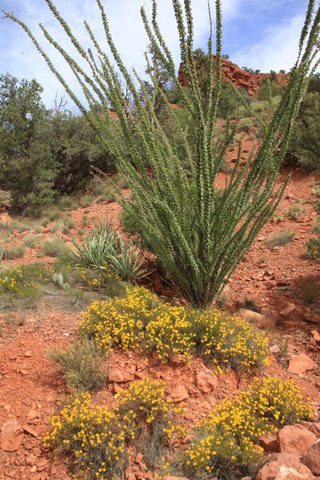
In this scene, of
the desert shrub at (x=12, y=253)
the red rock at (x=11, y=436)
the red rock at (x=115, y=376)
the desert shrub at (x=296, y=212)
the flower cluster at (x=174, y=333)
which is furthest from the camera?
the desert shrub at (x=296, y=212)

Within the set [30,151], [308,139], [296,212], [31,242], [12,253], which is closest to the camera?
[12,253]

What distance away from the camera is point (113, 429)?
9.31 feet

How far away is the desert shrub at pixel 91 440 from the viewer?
263 centimetres

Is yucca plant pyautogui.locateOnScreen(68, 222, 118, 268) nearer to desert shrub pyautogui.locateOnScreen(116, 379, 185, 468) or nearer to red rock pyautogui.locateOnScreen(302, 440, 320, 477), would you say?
desert shrub pyautogui.locateOnScreen(116, 379, 185, 468)

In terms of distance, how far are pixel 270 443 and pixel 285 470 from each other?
2.37 ft

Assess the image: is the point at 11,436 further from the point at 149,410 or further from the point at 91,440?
the point at 149,410

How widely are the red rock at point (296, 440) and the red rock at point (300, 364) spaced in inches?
47.7

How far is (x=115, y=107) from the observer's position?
4016mm

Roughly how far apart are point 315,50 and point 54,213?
1004 centimetres

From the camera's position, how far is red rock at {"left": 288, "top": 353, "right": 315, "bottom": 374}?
402 centimetres

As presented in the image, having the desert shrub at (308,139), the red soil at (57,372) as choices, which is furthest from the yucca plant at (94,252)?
the desert shrub at (308,139)

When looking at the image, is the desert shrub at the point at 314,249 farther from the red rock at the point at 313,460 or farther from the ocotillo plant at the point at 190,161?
the red rock at the point at 313,460

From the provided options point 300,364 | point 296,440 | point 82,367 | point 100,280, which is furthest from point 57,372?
point 300,364

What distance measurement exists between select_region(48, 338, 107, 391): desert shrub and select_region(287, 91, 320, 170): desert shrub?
9263 mm
